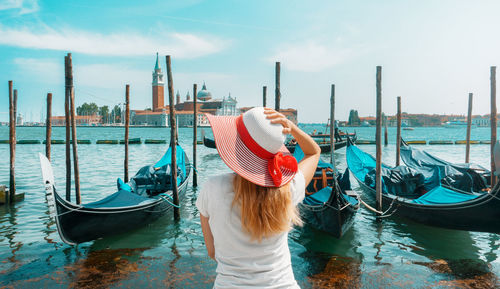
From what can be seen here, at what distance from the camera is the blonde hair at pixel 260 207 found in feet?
2.80

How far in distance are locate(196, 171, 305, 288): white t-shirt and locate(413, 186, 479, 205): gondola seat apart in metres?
4.73

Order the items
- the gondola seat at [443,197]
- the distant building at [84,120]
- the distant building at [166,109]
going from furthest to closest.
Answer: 1. the distant building at [84,120]
2. the distant building at [166,109]
3. the gondola seat at [443,197]

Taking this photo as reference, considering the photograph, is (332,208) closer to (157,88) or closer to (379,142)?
(379,142)

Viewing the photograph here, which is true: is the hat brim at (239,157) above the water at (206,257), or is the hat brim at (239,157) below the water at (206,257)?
above

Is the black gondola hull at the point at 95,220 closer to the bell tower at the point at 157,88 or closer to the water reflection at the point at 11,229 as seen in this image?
the water reflection at the point at 11,229

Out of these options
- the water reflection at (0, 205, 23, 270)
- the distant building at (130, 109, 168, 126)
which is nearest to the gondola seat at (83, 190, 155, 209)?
the water reflection at (0, 205, 23, 270)

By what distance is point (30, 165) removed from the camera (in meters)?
13.6

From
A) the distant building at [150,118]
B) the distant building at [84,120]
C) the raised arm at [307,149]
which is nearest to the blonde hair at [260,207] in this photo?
the raised arm at [307,149]

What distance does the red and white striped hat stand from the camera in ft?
2.69

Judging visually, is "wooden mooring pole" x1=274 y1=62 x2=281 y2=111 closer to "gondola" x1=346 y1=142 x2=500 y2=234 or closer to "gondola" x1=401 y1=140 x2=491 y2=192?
"gondola" x1=346 y1=142 x2=500 y2=234

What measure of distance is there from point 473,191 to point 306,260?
4.15 meters

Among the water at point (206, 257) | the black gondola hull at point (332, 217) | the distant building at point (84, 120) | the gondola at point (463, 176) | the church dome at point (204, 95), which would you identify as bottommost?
the water at point (206, 257)

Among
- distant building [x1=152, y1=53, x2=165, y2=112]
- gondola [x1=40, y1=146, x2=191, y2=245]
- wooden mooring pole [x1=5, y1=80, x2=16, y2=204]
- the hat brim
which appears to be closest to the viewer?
the hat brim

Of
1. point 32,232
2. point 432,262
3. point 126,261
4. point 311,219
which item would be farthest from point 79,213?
point 432,262
